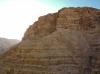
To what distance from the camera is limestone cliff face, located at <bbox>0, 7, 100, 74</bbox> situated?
1773 inches

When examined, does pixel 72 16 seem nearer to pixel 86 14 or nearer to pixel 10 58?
pixel 86 14

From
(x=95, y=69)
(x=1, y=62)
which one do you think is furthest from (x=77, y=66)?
(x=1, y=62)

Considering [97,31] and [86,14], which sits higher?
[86,14]

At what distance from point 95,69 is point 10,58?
594 inches

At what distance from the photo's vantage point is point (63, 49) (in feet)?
154

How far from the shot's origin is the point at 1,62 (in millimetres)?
49969

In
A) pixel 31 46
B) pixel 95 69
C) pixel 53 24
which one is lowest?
pixel 95 69

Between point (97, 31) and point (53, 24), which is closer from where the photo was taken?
point (97, 31)

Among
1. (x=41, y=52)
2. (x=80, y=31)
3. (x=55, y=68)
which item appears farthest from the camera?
(x=80, y=31)

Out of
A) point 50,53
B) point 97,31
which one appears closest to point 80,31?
point 97,31

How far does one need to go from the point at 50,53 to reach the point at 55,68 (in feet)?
11.1

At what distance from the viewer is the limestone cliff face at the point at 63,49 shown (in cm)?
4503

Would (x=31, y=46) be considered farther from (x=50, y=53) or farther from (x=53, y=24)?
(x=53, y=24)

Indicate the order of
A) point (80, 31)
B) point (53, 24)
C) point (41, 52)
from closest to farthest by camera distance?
1. point (41, 52)
2. point (80, 31)
3. point (53, 24)
